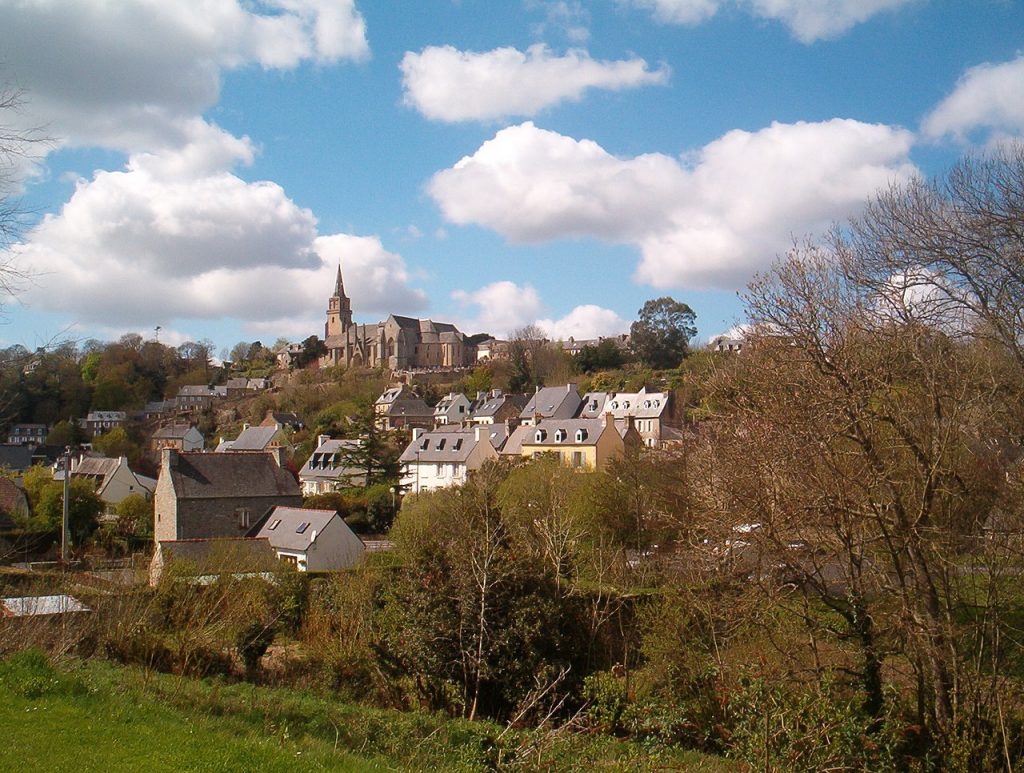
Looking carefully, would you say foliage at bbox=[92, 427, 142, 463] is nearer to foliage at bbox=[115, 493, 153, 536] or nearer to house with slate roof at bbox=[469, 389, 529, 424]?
foliage at bbox=[115, 493, 153, 536]

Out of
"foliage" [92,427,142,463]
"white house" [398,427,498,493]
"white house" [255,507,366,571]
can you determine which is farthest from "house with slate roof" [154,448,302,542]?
"foliage" [92,427,142,463]

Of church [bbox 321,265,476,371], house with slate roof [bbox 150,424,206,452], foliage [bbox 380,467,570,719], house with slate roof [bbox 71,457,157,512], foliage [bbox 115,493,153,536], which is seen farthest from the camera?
church [bbox 321,265,476,371]

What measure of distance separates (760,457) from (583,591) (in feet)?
27.4

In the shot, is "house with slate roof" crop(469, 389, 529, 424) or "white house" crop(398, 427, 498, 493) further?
"house with slate roof" crop(469, 389, 529, 424)

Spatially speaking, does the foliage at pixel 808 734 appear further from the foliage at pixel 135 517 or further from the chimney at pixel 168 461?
the foliage at pixel 135 517

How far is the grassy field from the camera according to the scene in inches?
286

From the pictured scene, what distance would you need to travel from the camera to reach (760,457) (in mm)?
11953

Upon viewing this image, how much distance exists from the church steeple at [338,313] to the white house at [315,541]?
92631 mm

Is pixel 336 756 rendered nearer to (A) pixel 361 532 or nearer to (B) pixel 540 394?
(A) pixel 361 532

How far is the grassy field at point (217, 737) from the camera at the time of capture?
727cm

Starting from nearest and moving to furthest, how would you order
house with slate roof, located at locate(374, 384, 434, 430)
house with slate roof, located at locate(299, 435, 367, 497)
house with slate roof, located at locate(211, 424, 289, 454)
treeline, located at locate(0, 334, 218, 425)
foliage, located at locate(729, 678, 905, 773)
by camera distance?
foliage, located at locate(729, 678, 905, 773) → house with slate roof, located at locate(299, 435, 367, 497) → house with slate roof, located at locate(211, 424, 289, 454) → house with slate roof, located at locate(374, 384, 434, 430) → treeline, located at locate(0, 334, 218, 425)

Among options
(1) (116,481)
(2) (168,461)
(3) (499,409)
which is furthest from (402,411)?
(2) (168,461)

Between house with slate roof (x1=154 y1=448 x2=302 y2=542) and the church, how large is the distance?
232ft

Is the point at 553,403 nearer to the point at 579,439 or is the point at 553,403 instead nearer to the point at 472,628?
the point at 579,439
